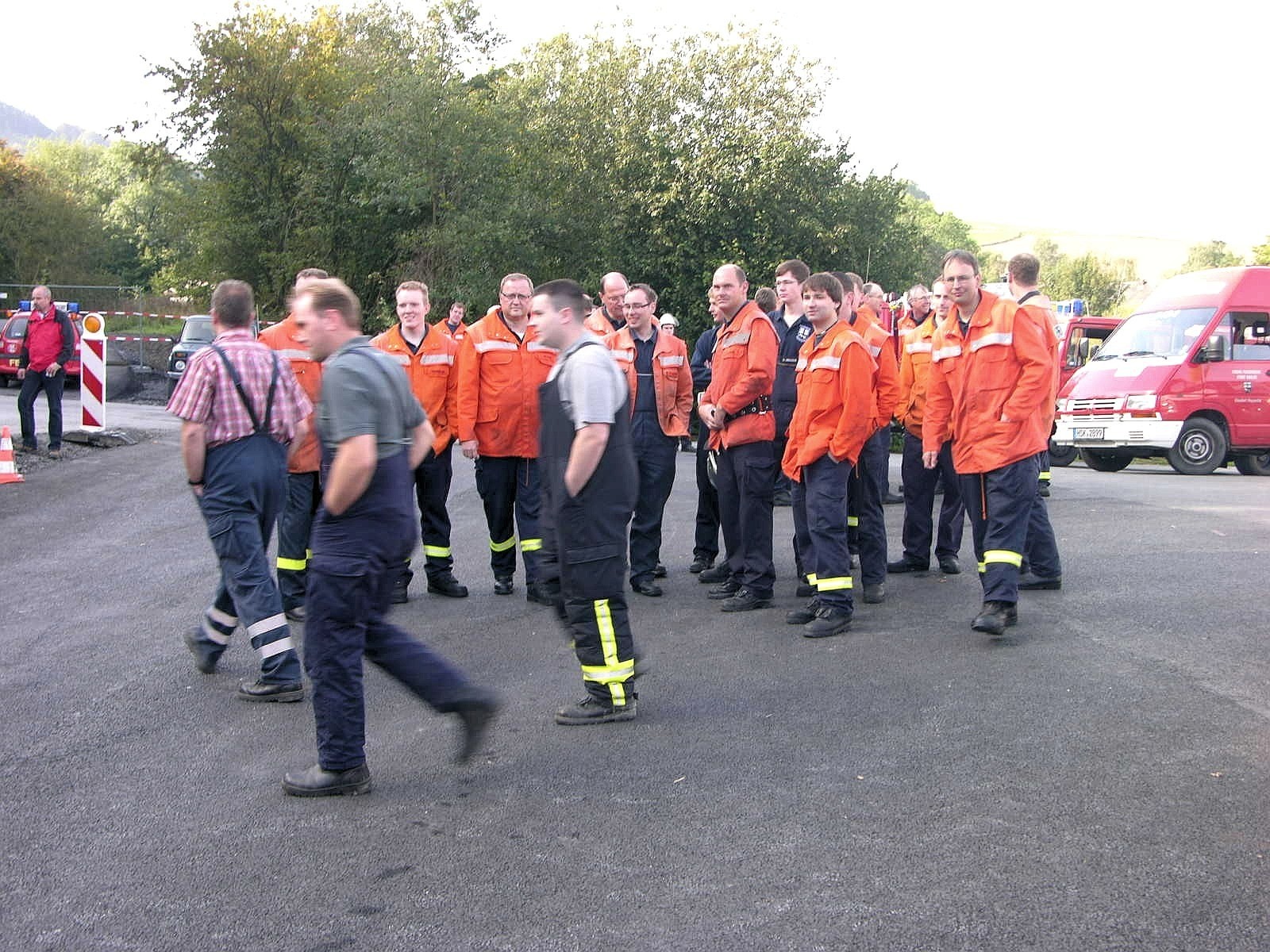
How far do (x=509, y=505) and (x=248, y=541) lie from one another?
2.60 m

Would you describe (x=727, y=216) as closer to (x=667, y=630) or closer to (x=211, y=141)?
(x=211, y=141)

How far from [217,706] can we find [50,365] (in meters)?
9.87

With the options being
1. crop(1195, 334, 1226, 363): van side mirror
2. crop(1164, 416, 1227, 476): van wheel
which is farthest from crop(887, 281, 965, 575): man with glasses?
crop(1195, 334, 1226, 363): van side mirror

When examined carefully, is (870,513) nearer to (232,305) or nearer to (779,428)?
(779,428)

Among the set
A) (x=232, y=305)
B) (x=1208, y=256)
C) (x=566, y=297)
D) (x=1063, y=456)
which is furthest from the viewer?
(x=1208, y=256)

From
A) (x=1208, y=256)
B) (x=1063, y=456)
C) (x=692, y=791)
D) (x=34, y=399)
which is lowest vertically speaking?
(x=1063, y=456)

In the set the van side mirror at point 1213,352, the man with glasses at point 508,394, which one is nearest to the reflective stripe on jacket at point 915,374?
the man with glasses at point 508,394

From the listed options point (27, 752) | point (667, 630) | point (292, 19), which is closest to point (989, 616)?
point (667, 630)

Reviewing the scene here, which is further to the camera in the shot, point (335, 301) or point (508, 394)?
point (508, 394)

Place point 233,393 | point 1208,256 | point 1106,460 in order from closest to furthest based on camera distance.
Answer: point 233,393 < point 1106,460 < point 1208,256

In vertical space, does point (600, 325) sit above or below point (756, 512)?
above

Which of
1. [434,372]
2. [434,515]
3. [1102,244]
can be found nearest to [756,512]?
[434,515]

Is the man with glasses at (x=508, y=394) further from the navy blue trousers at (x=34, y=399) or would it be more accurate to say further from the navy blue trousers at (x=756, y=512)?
the navy blue trousers at (x=34, y=399)

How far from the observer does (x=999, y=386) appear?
6.64 m
